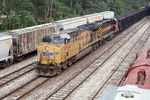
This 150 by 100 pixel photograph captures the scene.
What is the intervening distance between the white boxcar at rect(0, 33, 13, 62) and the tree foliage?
13.2m

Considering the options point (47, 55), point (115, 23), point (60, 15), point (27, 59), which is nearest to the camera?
point (47, 55)

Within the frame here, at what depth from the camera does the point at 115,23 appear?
109 ft

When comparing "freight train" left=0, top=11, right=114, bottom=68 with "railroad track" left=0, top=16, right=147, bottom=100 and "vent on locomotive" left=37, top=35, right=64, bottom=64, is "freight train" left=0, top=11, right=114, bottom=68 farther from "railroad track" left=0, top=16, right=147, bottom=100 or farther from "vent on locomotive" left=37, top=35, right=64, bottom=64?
"vent on locomotive" left=37, top=35, right=64, bottom=64

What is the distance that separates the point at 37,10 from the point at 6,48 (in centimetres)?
2488

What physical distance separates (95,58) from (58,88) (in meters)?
8.62

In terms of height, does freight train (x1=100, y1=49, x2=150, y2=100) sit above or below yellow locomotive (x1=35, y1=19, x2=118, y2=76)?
above

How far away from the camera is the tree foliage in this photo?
3397 cm

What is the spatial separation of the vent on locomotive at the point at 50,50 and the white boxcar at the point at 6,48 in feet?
13.5

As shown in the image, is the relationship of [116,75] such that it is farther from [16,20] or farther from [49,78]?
[16,20]

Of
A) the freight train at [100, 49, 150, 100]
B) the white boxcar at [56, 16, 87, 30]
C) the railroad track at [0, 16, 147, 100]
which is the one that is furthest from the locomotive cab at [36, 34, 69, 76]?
the white boxcar at [56, 16, 87, 30]

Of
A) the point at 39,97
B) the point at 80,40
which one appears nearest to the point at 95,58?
the point at 80,40

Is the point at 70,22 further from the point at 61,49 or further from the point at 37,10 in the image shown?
the point at 37,10

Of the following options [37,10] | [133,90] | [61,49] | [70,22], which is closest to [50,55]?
[61,49]

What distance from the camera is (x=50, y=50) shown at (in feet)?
54.6
